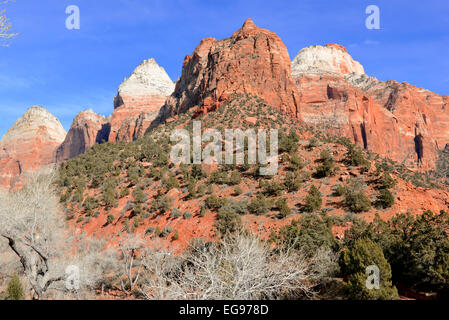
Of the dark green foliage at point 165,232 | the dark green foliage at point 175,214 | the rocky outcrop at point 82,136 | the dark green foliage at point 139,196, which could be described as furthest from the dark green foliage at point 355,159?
the rocky outcrop at point 82,136

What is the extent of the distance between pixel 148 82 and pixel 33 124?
4295 cm

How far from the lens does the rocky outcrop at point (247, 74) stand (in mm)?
47781

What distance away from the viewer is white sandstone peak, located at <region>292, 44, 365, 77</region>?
108075 millimetres

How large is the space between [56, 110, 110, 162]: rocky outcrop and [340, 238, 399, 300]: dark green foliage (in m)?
100

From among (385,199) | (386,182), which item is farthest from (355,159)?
(385,199)

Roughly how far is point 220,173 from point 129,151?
54.7 feet

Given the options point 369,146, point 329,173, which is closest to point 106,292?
point 329,173

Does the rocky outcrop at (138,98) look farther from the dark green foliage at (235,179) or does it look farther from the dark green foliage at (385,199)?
the dark green foliage at (385,199)

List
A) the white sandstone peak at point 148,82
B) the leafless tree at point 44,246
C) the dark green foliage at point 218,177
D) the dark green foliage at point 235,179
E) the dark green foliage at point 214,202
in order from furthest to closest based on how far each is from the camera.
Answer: the white sandstone peak at point 148,82 < the dark green foliage at point 218,177 < the dark green foliage at point 235,179 < the dark green foliage at point 214,202 < the leafless tree at point 44,246

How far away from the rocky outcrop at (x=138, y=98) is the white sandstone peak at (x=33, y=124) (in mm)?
26761

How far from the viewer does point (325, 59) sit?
4449 inches

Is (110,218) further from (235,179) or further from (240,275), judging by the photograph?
(240,275)

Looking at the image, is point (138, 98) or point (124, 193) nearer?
point (124, 193)
